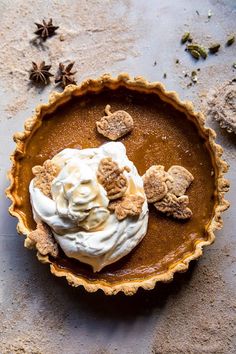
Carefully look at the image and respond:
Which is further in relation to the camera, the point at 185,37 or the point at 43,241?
the point at 185,37

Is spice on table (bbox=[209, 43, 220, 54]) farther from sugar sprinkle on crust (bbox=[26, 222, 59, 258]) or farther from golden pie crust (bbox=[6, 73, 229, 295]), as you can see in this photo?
sugar sprinkle on crust (bbox=[26, 222, 59, 258])

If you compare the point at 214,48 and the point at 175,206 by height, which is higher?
the point at 214,48

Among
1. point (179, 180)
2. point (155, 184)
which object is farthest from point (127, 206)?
point (179, 180)

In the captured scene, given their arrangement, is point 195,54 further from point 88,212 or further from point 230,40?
point 88,212

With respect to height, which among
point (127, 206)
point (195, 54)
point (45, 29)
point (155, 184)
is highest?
point (195, 54)

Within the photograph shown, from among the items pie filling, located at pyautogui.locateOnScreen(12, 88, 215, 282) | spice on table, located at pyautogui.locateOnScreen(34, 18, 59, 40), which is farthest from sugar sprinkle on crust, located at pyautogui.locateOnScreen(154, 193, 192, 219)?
spice on table, located at pyautogui.locateOnScreen(34, 18, 59, 40)

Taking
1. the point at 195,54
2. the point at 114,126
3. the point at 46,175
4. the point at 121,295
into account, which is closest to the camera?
the point at 46,175

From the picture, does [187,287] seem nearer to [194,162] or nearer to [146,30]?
[194,162]
